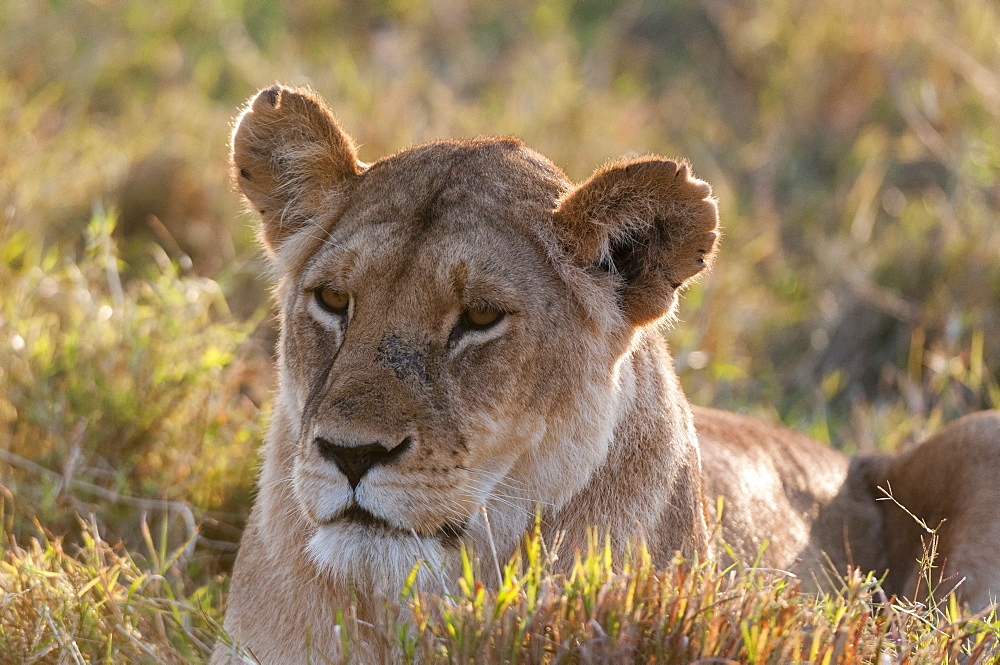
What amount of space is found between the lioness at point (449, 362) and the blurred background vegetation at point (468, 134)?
0.96 m

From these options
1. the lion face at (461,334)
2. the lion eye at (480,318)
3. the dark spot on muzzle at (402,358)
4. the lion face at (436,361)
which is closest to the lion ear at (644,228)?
the lion face at (461,334)

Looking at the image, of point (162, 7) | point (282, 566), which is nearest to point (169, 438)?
point (282, 566)

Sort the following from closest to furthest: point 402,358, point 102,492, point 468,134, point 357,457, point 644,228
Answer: point 357,457 < point 402,358 < point 644,228 < point 102,492 < point 468,134

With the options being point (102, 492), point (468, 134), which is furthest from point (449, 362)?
point (468, 134)

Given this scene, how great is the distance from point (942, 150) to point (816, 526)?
16.9 ft

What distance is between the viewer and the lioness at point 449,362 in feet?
9.27

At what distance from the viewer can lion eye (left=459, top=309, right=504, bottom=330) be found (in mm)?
2975

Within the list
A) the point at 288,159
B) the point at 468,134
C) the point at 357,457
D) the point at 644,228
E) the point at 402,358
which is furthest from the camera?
the point at 468,134

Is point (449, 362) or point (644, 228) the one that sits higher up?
point (644, 228)

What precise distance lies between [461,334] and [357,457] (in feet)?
1.43

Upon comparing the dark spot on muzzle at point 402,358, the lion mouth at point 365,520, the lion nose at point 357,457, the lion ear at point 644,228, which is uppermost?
the lion ear at point 644,228

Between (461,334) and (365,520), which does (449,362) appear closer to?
(461,334)

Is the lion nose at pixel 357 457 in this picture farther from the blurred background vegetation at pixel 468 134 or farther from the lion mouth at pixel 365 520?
the blurred background vegetation at pixel 468 134

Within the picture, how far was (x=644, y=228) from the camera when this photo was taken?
3.09m
